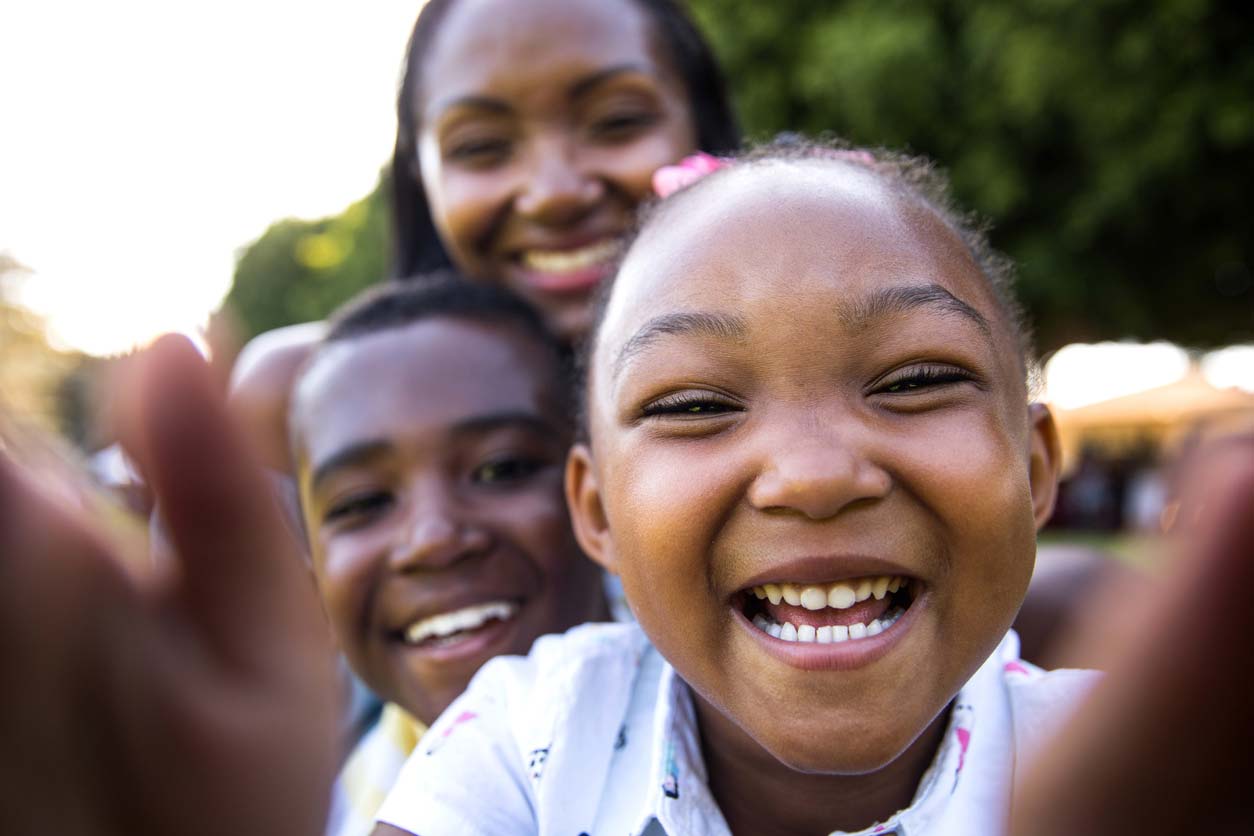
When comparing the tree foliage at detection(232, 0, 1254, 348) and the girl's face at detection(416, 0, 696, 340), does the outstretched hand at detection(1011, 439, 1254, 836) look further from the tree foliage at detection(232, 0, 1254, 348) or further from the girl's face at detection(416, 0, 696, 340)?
the tree foliage at detection(232, 0, 1254, 348)

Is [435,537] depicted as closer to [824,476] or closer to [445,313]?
[445,313]

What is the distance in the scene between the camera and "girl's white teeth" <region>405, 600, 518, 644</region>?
201 cm

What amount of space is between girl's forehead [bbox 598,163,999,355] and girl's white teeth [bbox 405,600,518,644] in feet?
2.22

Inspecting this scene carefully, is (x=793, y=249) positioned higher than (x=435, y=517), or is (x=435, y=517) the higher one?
(x=793, y=249)

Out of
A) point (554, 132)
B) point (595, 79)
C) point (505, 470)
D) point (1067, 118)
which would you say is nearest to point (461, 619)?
point (505, 470)

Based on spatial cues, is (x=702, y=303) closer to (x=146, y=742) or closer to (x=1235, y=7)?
(x=146, y=742)

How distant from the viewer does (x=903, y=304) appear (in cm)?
136

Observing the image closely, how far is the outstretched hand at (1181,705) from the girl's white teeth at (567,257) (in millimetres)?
1802

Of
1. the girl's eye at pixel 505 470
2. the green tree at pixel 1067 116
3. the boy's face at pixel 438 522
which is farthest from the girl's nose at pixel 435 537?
the green tree at pixel 1067 116

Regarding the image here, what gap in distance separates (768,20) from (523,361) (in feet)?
37.2

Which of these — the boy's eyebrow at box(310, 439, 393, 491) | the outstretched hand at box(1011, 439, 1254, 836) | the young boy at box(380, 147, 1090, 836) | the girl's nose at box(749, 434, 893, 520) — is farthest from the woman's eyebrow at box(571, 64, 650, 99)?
the outstretched hand at box(1011, 439, 1254, 836)

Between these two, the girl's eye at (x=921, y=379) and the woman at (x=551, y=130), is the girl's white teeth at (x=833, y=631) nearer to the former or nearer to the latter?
the girl's eye at (x=921, y=379)

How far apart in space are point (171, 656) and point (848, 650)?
89cm

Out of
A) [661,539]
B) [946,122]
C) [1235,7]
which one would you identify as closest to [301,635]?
[661,539]
